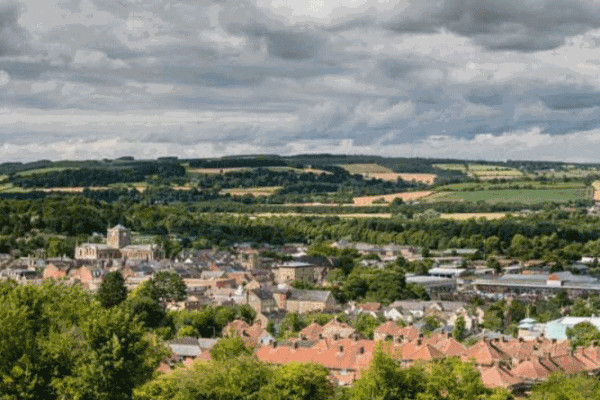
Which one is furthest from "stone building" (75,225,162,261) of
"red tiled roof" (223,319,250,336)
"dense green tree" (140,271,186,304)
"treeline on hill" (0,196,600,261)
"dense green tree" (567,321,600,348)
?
"dense green tree" (567,321,600,348)

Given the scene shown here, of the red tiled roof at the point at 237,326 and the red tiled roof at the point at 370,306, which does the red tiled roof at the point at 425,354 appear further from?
the red tiled roof at the point at 370,306

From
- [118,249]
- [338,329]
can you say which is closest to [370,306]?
[338,329]

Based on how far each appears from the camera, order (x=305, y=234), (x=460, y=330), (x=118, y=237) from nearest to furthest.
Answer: (x=460, y=330) → (x=118, y=237) → (x=305, y=234)

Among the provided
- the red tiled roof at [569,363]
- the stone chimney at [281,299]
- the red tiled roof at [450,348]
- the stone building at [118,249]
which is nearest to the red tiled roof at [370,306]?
the stone chimney at [281,299]

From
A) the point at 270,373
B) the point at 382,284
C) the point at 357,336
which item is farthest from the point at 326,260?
the point at 270,373

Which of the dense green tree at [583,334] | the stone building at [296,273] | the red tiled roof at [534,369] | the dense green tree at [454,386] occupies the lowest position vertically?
the stone building at [296,273]

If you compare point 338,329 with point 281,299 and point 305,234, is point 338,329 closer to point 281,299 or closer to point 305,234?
point 281,299

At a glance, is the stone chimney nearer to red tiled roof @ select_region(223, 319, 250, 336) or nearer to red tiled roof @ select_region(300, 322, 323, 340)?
red tiled roof @ select_region(223, 319, 250, 336)

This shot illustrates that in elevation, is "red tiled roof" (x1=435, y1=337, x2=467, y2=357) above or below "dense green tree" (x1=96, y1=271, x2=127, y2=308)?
above
